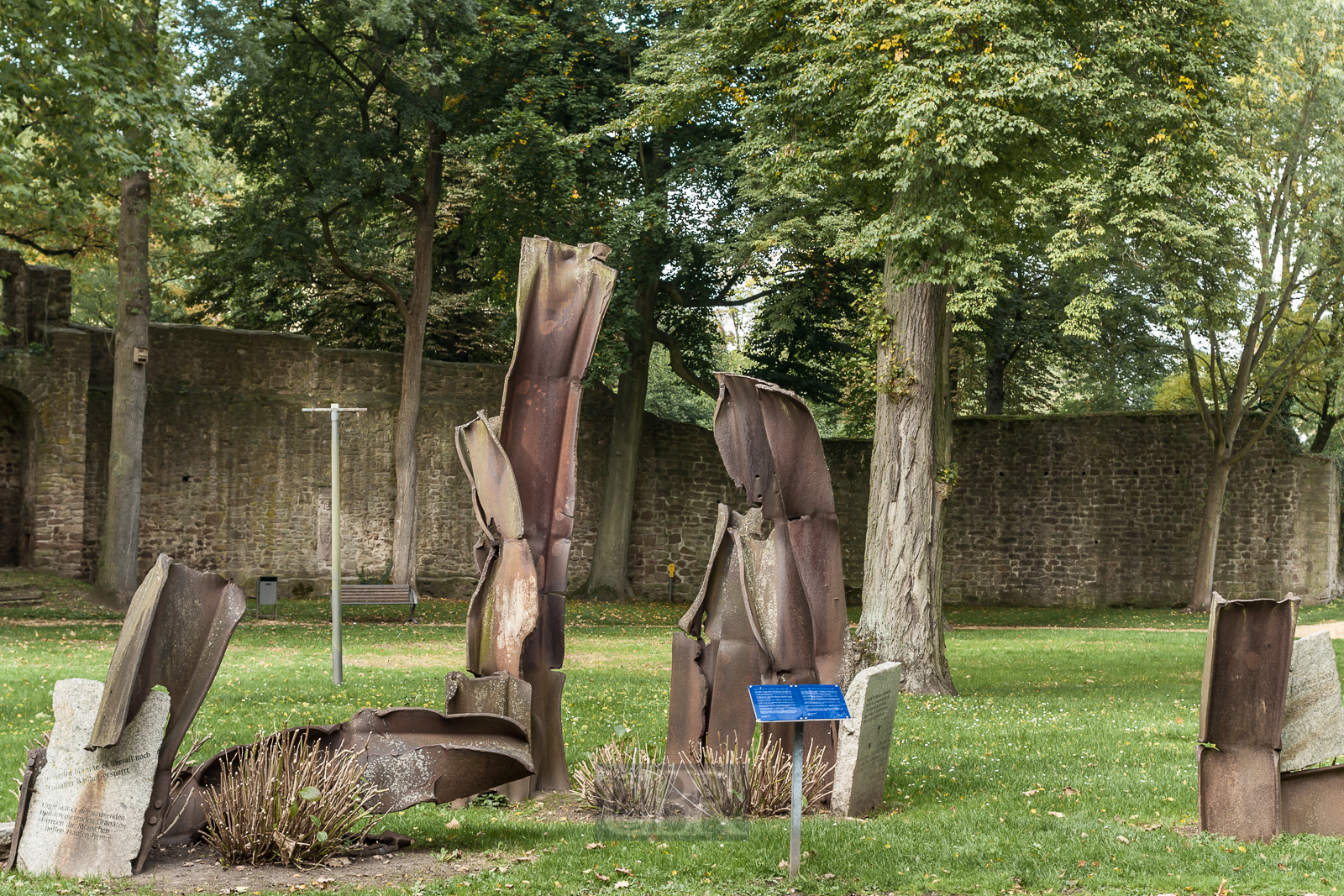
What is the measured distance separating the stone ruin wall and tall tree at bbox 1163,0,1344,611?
1514 mm

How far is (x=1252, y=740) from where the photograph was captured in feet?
19.3

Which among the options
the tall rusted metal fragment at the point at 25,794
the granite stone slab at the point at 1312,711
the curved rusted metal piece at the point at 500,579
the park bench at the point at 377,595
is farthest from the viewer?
the park bench at the point at 377,595

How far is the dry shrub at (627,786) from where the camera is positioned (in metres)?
6.08

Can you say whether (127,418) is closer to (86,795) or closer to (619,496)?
(619,496)

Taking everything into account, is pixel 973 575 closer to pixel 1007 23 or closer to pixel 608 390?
pixel 608 390

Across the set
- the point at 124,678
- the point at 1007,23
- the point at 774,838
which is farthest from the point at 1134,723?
the point at 124,678

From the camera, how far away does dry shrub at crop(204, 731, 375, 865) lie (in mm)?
5141

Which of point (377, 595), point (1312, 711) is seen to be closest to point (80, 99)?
point (377, 595)

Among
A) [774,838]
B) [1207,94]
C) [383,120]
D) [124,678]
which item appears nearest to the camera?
[124,678]

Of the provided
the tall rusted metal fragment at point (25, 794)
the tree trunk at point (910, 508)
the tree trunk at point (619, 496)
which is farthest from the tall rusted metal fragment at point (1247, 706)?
the tree trunk at point (619, 496)

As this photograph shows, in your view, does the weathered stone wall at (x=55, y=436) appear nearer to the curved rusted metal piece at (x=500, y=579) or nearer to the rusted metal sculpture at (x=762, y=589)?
the curved rusted metal piece at (x=500, y=579)

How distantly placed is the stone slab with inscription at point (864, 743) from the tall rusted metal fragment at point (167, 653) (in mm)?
3132

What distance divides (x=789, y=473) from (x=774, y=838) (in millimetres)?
2195

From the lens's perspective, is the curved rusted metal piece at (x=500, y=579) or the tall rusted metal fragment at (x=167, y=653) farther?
the curved rusted metal piece at (x=500, y=579)
